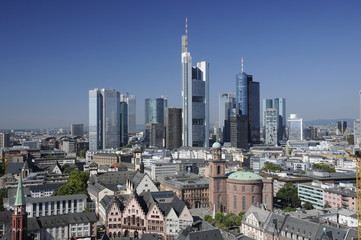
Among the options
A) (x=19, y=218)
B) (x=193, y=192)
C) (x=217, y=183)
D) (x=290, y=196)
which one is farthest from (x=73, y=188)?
(x=290, y=196)

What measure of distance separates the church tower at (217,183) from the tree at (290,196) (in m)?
15.6

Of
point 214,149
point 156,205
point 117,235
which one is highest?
point 214,149

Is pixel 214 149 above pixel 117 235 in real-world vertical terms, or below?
above

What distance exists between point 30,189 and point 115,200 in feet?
116

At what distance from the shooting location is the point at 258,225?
66.9 meters

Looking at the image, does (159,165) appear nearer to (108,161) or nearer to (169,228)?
(108,161)

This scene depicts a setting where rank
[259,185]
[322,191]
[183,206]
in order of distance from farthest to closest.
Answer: [322,191]
[259,185]
[183,206]

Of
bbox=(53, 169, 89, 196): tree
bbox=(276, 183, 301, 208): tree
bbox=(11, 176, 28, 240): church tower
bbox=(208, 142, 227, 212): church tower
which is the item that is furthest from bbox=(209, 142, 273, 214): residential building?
bbox=(11, 176, 28, 240): church tower

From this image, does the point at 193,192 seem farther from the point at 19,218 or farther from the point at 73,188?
the point at 19,218

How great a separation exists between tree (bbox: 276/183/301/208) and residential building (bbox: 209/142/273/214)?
9.64m

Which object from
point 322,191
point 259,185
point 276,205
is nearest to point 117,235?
point 259,185

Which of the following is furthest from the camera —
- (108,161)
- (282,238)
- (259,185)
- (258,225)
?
(108,161)

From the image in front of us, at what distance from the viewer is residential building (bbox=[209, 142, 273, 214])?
8856 centimetres

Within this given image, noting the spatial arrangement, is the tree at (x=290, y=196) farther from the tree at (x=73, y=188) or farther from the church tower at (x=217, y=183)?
the tree at (x=73, y=188)
